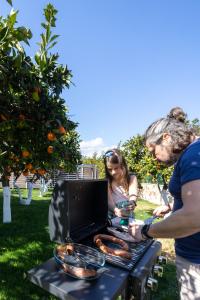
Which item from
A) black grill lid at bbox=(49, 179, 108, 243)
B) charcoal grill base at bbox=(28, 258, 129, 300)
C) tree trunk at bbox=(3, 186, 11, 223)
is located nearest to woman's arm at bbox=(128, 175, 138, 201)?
black grill lid at bbox=(49, 179, 108, 243)

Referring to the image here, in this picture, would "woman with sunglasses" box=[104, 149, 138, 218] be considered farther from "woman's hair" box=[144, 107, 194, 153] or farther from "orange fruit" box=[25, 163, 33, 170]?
"woman's hair" box=[144, 107, 194, 153]

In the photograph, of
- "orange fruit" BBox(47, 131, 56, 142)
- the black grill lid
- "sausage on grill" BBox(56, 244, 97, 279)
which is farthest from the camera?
"orange fruit" BBox(47, 131, 56, 142)

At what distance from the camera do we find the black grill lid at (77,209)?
1.85 m

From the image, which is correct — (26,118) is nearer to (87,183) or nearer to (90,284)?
(87,183)

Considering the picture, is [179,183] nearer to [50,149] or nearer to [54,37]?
[50,149]

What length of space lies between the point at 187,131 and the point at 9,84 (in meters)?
1.51

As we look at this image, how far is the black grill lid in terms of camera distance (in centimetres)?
185

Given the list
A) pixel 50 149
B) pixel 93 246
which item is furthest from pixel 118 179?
pixel 93 246

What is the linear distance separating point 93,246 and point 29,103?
1.36 meters

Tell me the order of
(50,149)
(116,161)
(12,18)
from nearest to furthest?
(12,18)
(50,149)
(116,161)

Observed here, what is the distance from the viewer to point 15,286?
370 cm

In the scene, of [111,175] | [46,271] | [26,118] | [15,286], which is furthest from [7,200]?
[46,271]

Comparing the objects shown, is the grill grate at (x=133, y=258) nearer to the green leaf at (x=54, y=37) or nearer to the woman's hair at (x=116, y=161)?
the woman's hair at (x=116, y=161)

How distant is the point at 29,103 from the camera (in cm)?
244
